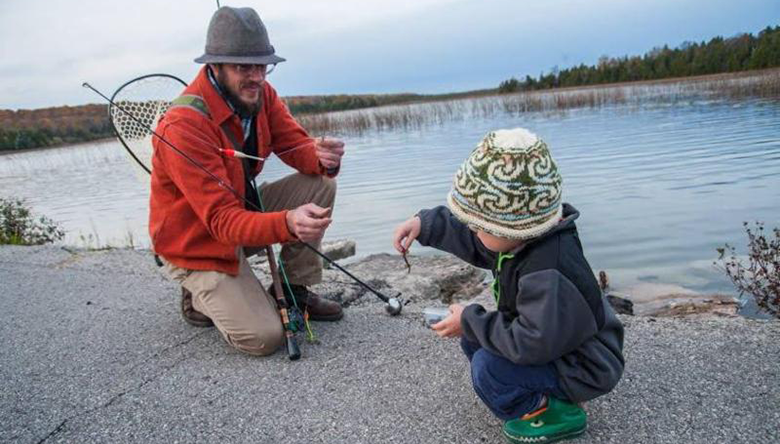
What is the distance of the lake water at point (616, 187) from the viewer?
669 cm

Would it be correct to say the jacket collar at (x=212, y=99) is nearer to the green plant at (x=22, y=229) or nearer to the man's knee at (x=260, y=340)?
the man's knee at (x=260, y=340)

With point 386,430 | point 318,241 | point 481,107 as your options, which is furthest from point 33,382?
point 481,107

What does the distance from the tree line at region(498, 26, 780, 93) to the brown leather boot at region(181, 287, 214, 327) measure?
3802 centimetres

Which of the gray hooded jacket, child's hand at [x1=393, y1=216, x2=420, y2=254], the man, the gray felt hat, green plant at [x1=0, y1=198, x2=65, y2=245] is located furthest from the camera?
green plant at [x1=0, y1=198, x2=65, y2=245]

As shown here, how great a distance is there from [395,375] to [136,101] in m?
2.78

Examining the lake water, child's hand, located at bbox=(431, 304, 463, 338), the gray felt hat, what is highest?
the gray felt hat

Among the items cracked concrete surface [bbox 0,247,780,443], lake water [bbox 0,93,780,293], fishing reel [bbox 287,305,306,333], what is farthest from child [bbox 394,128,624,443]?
lake water [bbox 0,93,780,293]

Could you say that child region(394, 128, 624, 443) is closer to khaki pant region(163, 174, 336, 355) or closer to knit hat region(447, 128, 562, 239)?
knit hat region(447, 128, 562, 239)

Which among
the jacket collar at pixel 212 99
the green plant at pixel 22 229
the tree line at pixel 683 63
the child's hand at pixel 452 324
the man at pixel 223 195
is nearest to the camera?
the child's hand at pixel 452 324

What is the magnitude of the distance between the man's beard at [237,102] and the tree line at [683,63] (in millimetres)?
37647

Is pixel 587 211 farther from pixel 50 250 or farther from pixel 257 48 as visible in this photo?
pixel 50 250

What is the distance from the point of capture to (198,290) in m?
3.52

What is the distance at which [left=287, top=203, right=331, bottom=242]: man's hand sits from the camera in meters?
2.94

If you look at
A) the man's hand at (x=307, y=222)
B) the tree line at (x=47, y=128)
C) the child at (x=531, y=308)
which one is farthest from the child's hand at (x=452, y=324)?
the tree line at (x=47, y=128)
